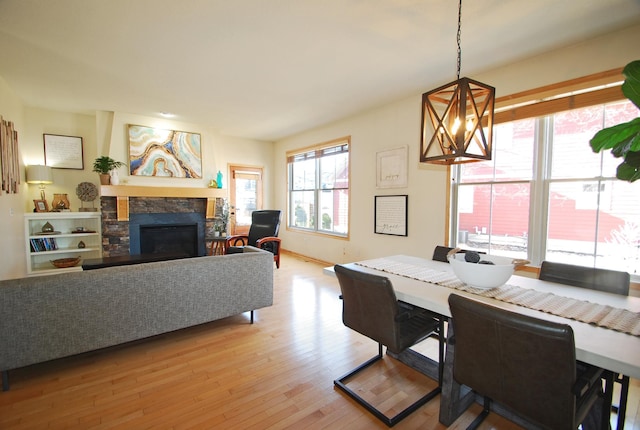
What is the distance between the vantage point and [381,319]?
1.69 meters

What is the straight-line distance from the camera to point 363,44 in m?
2.60

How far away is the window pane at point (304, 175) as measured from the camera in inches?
239

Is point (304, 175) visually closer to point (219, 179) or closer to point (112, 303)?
point (219, 179)

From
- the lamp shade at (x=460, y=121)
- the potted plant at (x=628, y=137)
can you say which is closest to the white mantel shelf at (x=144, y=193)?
the lamp shade at (x=460, y=121)

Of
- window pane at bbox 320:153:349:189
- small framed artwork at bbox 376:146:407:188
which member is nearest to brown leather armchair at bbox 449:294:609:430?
small framed artwork at bbox 376:146:407:188

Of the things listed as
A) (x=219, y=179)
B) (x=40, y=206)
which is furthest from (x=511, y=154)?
(x=40, y=206)

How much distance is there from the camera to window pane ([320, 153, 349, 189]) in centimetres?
525

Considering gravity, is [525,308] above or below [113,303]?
above

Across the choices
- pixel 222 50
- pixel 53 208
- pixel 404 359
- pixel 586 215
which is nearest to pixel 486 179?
pixel 586 215

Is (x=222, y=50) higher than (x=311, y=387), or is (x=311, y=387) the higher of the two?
(x=222, y=50)

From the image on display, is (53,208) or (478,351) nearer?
(478,351)

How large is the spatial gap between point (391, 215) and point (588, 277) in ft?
8.37

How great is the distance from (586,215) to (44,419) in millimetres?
4253

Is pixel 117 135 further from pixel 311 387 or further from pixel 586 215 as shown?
pixel 586 215
